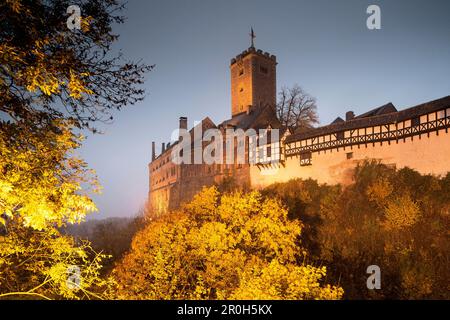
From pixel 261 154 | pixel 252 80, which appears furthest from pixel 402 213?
pixel 252 80

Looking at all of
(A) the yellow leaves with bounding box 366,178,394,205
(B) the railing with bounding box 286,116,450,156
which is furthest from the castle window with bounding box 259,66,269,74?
(A) the yellow leaves with bounding box 366,178,394,205

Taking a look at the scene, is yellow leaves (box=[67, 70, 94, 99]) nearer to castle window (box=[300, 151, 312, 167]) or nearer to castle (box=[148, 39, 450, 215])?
castle (box=[148, 39, 450, 215])

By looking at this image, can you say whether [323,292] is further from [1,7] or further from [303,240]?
[1,7]

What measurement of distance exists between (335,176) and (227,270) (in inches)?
704

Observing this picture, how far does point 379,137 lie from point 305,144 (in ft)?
24.7

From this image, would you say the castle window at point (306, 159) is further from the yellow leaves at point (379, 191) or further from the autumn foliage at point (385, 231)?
the yellow leaves at point (379, 191)

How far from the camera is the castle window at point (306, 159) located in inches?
1248

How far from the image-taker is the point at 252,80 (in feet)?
166

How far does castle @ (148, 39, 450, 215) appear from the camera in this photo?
78.5ft

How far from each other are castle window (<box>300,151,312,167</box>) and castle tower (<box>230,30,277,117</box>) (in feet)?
62.5

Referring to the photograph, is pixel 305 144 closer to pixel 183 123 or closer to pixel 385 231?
pixel 385 231
